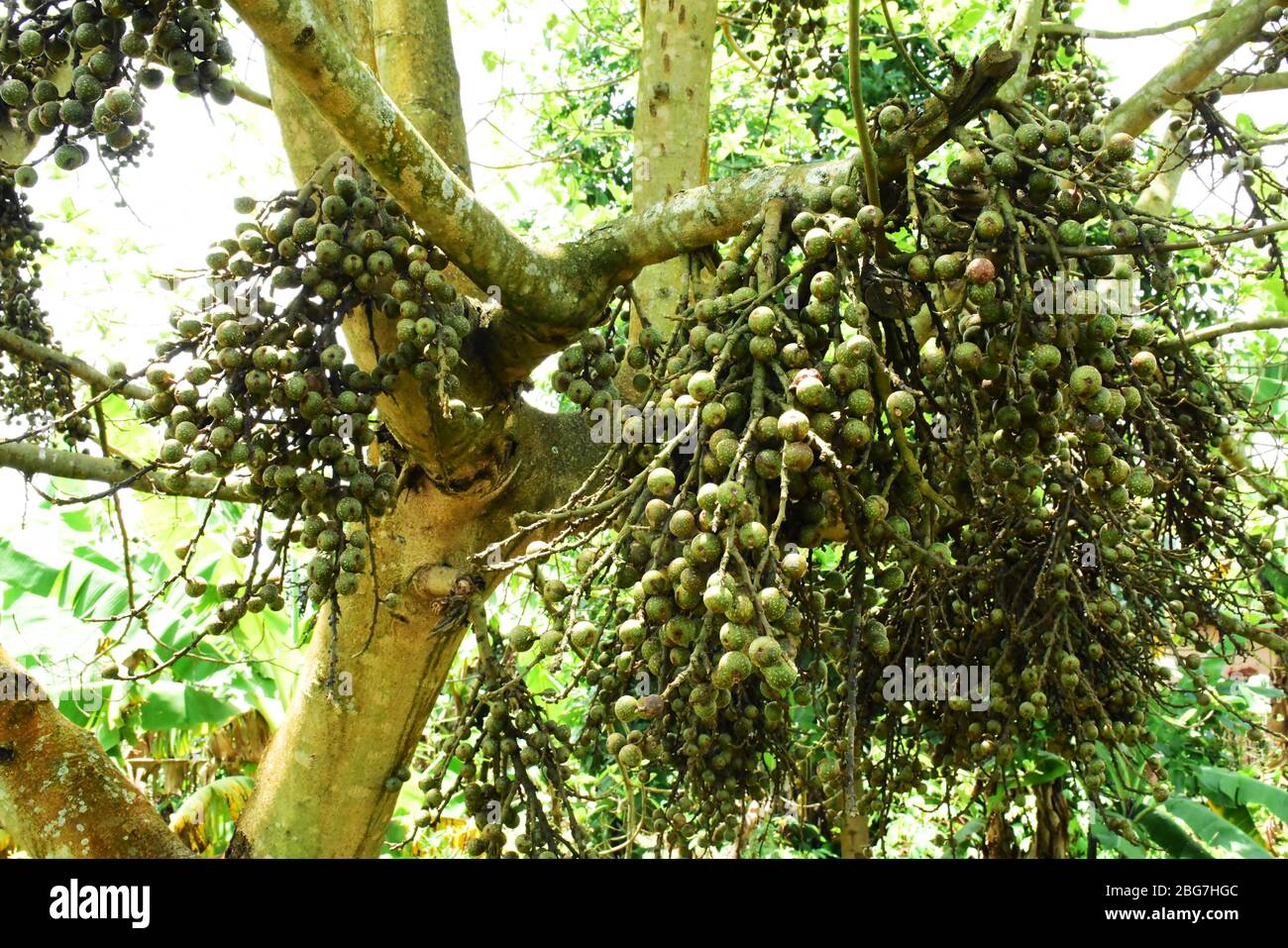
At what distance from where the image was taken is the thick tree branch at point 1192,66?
3191mm

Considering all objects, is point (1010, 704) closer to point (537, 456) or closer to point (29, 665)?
point (537, 456)

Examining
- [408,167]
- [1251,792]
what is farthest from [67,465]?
[1251,792]

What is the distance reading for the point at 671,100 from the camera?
10.8 ft

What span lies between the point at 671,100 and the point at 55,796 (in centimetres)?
258

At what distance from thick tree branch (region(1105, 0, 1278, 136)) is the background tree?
0.04 ft

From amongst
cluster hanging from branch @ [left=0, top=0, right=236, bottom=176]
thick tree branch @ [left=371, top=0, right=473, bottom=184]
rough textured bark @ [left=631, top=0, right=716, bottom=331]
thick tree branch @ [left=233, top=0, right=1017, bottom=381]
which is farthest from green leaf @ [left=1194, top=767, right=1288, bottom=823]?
cluster hanging from branch @ [left=0, top=0, right=236, bottom=176]

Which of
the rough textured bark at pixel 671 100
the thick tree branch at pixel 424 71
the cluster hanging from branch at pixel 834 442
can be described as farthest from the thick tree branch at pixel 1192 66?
the thick tree branch at pixel 424 71

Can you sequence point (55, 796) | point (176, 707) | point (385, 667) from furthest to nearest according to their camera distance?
point (176, 707), point (385, 667), point (55, 796)

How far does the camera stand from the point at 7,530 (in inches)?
237

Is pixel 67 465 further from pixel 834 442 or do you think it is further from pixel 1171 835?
pixel 1171 835

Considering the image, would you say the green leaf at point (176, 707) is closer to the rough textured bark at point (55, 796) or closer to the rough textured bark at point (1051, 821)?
the rough textured bark at point (55, 796)

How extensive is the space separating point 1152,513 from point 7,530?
5.93 metres

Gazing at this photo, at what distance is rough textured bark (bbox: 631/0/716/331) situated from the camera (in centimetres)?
328

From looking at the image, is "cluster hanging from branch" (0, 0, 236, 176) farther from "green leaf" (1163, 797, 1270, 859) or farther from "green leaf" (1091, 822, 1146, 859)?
"green leaf" (1163, 797, 1270, 859)
